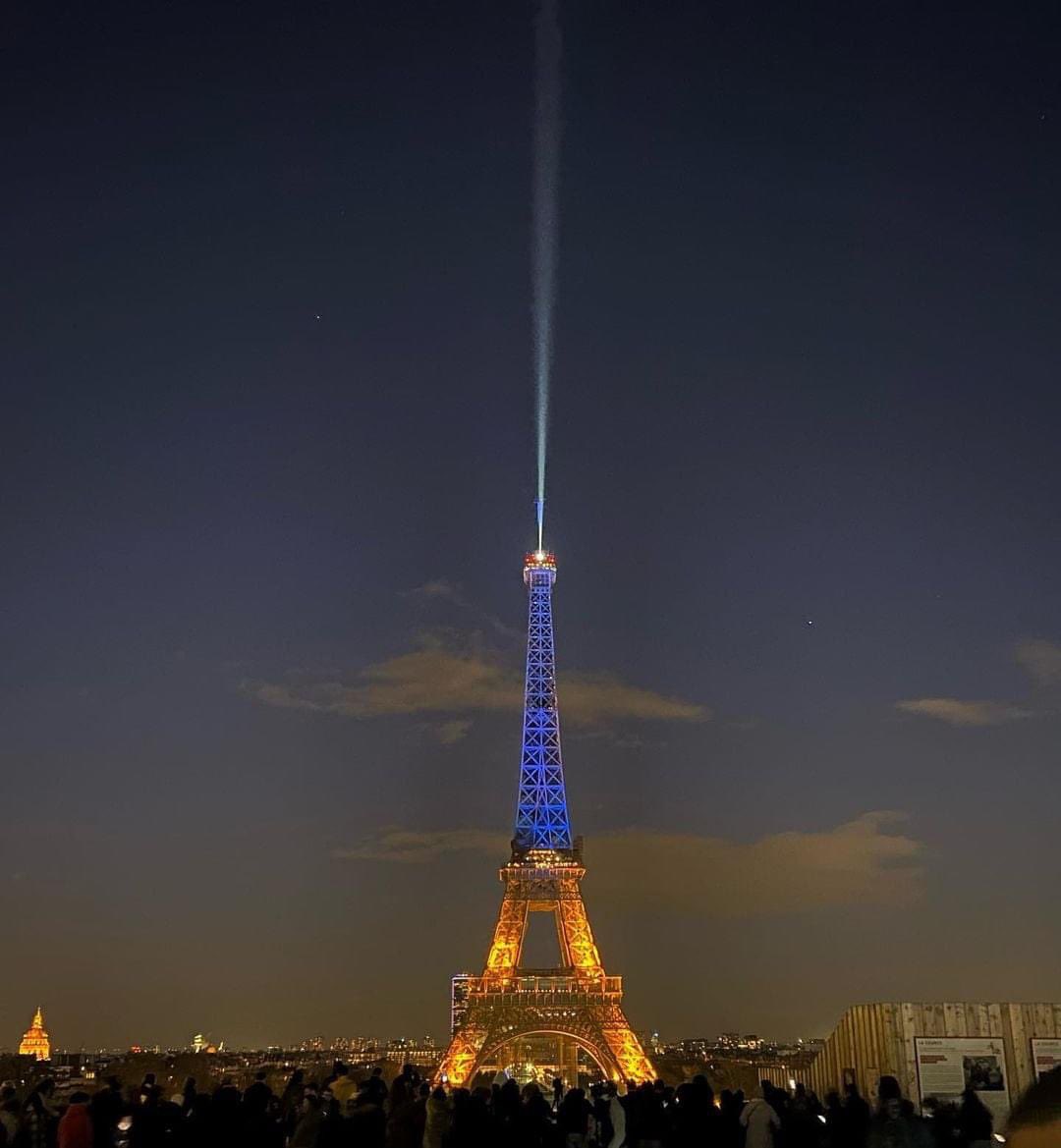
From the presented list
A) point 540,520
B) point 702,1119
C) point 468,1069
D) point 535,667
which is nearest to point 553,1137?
point 702,1119

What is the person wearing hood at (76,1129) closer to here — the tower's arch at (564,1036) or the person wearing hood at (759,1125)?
the person wearing hood at (759,1125)

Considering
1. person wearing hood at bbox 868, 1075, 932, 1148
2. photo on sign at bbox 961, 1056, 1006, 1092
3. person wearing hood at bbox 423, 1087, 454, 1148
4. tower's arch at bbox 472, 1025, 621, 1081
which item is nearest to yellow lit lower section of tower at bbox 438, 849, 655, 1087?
tower's arch at bbox 472, 1025, 621, 1081

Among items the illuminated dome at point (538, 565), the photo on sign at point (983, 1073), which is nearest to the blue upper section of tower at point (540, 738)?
the illuminated dome at point (538, 565)

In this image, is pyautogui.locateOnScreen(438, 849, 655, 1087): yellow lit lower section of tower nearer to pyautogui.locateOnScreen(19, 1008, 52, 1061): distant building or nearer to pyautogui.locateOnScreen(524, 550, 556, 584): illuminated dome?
pyautogui.locateOnScreen(524, 550, 556, 584): illuminated dome

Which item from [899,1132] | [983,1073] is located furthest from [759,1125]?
[983,1073]

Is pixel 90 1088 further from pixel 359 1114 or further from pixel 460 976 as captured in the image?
Result: pixel 460 976

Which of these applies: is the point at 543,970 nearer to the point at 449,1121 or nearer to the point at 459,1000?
the point at 459,1000
